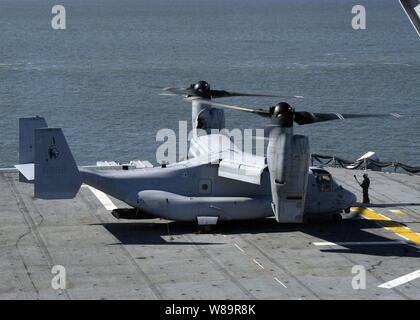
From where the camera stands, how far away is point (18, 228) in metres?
38.0

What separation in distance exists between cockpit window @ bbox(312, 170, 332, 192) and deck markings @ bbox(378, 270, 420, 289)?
26.4 feet

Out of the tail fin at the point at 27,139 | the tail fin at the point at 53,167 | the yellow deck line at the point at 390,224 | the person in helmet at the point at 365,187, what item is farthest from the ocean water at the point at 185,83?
the tail fin at the point at 53,167

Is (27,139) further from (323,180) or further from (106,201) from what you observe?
(323,180)

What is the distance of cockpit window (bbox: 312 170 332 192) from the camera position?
128 ft

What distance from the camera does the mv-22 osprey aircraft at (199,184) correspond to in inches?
1380

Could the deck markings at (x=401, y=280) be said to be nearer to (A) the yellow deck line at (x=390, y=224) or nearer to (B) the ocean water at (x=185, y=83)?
(A) the yellow deck line at (x=390, y=224)

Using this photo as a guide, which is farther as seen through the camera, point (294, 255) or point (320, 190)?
point (320, 190)

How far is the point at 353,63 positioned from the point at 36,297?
116 m

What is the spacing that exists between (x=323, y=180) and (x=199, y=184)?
5800 mm

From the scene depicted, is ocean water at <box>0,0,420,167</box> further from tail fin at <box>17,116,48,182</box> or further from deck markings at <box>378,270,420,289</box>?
→ deck markings at <box>378,270,420,289</box>

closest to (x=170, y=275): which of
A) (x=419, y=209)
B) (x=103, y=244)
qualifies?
(x=103, y=244)

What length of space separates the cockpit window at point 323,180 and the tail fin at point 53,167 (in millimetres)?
11041

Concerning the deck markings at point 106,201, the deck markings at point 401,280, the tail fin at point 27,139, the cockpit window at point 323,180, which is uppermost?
the tail fin at point 27,139
